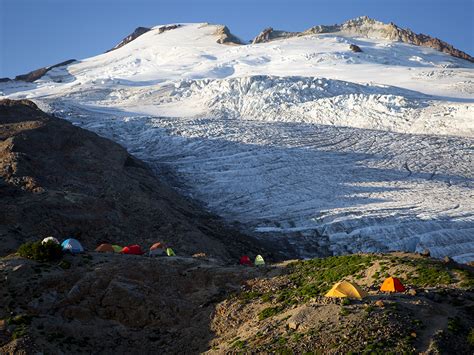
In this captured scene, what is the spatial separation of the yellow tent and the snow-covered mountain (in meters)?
16.6

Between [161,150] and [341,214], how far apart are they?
54.9ft

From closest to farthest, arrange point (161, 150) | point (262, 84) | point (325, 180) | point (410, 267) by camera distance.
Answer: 1. point (410, 267)
2. point (325, 180)
3. point (161, 150)
4. point (262, 84)

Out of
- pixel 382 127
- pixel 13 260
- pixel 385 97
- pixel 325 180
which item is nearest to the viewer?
pixel 13 260

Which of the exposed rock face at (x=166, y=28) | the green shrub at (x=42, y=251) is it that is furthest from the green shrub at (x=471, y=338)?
the exposed rock face at (x=166, y=28)

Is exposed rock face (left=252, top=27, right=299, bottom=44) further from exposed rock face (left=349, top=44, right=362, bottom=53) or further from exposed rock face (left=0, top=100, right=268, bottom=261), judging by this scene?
exposed rock face (left=0, top=100, right=268, bottom=261)

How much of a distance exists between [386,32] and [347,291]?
242 feet

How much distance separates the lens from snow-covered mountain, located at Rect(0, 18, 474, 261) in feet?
114

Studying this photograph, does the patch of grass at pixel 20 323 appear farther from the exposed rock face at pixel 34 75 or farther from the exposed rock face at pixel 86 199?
the exposed rock face at pixel 34 75

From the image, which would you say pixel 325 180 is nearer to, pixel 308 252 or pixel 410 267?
pixel 308 252

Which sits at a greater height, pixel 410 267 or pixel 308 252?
pixel 410 267

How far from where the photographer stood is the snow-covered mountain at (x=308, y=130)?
34.6 meters

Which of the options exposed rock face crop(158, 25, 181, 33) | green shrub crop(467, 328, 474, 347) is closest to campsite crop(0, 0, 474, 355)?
green shrub crop(467, 328, 474, 347)

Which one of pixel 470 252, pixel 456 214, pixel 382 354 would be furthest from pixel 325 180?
pixel 382 354

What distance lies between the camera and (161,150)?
154 feet
